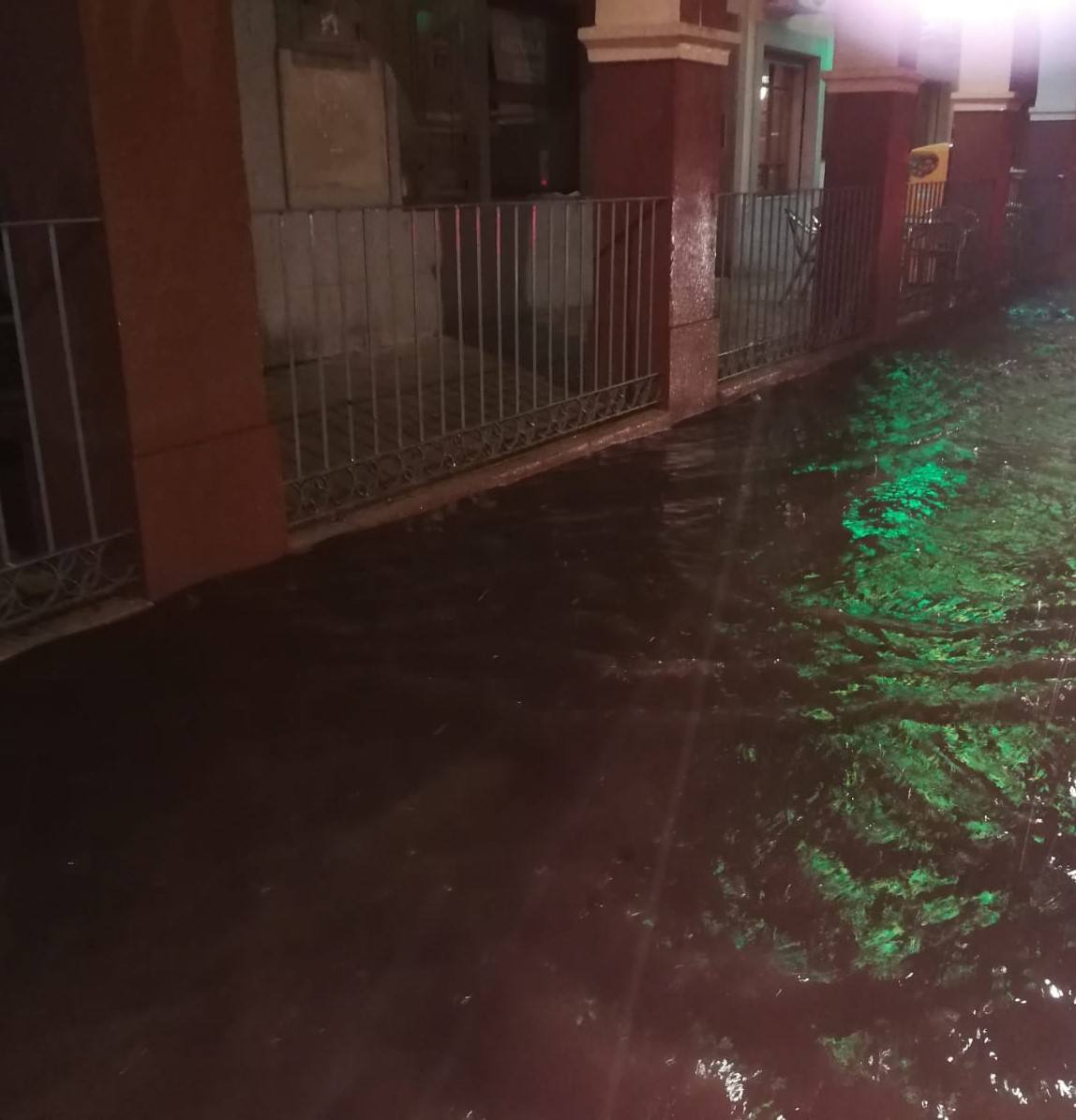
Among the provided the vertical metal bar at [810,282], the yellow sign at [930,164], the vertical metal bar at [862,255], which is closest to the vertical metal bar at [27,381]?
the vertical metal bar at [810,282]

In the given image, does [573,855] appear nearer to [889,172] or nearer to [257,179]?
[257,179]

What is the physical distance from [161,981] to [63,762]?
115 cm

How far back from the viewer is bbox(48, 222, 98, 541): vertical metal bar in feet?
14.2

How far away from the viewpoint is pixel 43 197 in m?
4.38

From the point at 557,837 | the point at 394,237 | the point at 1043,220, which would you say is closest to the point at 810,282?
the point at 394,237

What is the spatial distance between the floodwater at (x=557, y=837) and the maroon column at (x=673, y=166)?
112 inches

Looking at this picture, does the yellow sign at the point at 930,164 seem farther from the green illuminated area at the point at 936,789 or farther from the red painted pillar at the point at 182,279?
the red painted pillar at the point at 182,279

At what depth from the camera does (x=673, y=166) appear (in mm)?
7605

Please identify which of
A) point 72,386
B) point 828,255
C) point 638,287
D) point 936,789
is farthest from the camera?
point 828,255

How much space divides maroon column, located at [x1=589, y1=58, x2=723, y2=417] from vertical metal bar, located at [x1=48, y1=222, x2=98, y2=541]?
4.35 meters

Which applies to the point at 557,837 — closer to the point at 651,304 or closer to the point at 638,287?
the point at 638,287

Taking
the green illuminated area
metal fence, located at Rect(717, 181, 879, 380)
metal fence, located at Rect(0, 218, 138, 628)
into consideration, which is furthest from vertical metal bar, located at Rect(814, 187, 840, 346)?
metal fence, located at Rect(0, 218, 138, 628)

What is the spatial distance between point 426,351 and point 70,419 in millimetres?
5015

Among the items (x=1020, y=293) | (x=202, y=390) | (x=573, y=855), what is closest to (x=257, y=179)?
(x=202, y=390)
